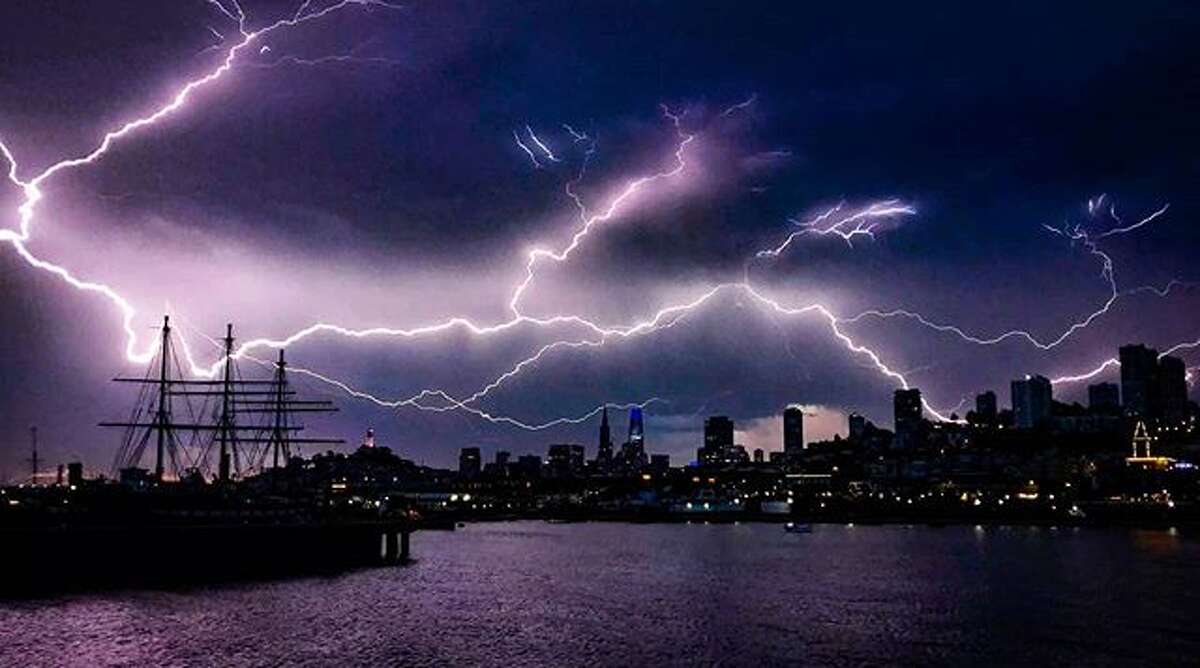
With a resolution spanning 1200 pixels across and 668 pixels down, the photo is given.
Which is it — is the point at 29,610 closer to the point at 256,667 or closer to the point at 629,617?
the point at 256,667

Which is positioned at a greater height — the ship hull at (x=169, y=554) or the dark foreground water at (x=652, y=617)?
the ship hull at (x=169, y=554)

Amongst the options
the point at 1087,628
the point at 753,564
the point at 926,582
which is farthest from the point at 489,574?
the point at 1087,628

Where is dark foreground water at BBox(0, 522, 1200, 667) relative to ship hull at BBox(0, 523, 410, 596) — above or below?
below

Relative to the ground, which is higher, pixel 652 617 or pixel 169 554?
pixel 169 554

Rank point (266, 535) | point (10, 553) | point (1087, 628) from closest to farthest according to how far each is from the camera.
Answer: point (1087, 628), point (10, 553), point (266, 535)

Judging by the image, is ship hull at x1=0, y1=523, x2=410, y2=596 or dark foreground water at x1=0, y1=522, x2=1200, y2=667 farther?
ship hull at x1=0, y1=523, x2=410, y2=596

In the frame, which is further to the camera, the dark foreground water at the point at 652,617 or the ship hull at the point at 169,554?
the ship hull at the point at 169,554

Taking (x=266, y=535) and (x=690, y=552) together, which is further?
(x=690, y=552)

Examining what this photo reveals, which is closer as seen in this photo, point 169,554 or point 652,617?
point 652,617
